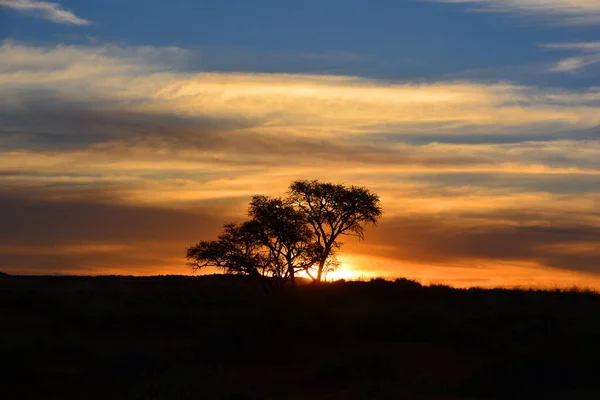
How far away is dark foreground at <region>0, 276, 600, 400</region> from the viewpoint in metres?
21.8

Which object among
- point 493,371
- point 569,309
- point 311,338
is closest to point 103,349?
point 311,338

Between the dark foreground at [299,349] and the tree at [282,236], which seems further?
the tree at [282,236]

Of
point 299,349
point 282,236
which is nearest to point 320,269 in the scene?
point 282,236

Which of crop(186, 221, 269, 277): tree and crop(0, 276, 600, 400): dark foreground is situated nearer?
crop(0, 276, 600, 400): dark foreground

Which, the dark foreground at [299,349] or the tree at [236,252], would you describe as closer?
the dark foreground at [299,349]

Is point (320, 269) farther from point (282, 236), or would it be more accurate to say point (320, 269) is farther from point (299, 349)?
point (299, 349)

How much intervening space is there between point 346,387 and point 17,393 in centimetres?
927

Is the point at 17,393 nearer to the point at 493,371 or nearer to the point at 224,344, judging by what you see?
the point at 224,344

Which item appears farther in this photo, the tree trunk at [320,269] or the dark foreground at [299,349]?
the tree trunk at [320,269]

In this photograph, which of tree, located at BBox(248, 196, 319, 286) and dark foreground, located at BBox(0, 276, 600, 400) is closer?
dark foreground, located at BBox(0, 276, 600, 400)

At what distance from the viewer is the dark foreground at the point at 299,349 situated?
2178cm

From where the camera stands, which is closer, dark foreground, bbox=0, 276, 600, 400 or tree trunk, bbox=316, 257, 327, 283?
dark foreground, bbox=0, 276, 600, 400

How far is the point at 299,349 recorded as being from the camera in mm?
30469

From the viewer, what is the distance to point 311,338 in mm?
32250
